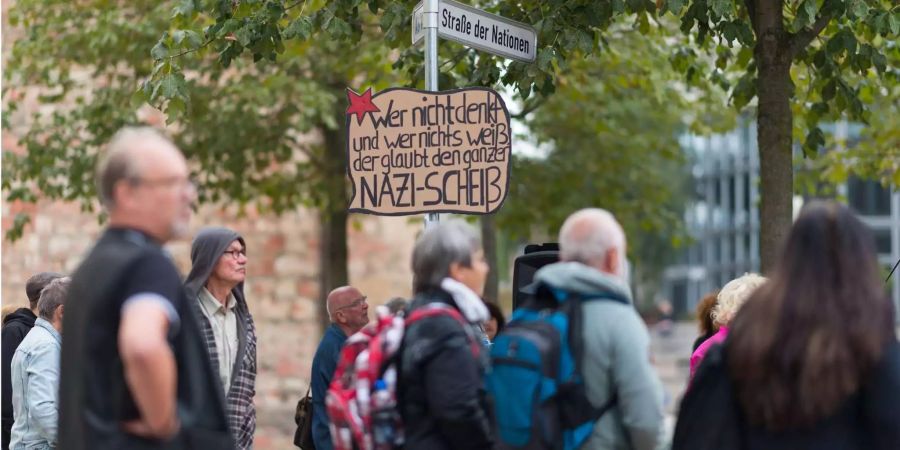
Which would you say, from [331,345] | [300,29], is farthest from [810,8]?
[331,345]

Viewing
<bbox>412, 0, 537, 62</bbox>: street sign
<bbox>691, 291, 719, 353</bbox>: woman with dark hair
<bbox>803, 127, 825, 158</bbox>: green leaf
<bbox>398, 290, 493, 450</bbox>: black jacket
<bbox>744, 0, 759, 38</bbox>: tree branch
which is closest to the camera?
<bbox>398, 290, 493, 450</bbox>: black jacket

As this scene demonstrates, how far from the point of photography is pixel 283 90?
1582 cm

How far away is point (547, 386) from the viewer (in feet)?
16.1

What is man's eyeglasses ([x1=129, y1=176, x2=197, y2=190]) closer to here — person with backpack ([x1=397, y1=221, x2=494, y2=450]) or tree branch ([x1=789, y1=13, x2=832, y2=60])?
person with backpack ([x1=397, y1=221, x2=494, y2=450])

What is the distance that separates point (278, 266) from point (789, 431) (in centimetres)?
1637

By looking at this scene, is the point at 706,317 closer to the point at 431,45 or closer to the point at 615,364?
the point at 431,45

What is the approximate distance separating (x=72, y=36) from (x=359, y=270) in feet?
19.8

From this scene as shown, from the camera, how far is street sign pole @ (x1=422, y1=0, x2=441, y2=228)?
757cm

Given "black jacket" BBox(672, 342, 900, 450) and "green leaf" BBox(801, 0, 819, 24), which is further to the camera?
"green leaf" BBox(801, 0, 819, 24)

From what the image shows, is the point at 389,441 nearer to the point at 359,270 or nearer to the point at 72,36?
the point at 72,36

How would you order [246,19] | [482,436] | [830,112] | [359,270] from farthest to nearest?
[359,270] → [830,112] → [246,19] → [482,436]

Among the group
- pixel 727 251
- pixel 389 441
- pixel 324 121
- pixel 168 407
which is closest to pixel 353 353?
pixel 389 441

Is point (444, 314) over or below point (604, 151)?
below

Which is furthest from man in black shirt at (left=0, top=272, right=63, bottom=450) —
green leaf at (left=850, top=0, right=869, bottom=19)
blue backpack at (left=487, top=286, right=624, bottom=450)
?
green leaf at (left=850, top=0, right=869, bottom=19)
